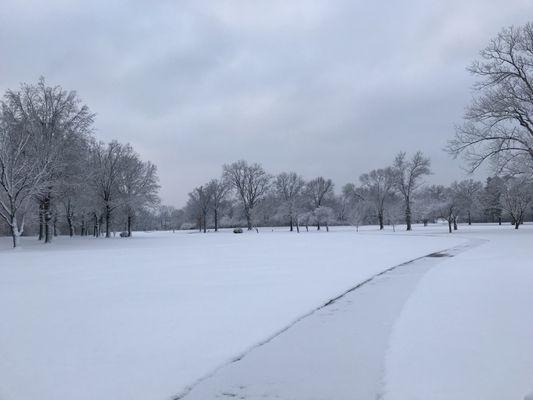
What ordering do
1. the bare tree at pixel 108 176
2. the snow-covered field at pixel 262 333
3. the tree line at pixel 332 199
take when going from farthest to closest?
1. the tree line at pixel 332 199
2. the bare tree at pixel 108 176
3. the snow-covered field at pixel 262 333

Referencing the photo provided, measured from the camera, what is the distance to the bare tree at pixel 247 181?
82.2 meters

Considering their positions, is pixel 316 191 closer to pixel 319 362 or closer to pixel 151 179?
pixel 151 179

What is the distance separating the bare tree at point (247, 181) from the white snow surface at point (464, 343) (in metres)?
71.3

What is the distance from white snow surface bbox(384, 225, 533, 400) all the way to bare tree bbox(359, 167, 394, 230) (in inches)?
2583

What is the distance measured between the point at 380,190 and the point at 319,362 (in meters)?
74.1

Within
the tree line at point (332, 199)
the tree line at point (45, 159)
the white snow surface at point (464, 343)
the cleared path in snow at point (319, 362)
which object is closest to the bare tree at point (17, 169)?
the tree line at point (45, 159)

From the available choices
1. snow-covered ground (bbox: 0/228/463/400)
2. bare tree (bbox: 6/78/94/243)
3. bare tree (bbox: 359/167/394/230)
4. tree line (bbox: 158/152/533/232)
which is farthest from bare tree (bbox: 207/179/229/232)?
snow-covered ground (bbox: 0/228/463/400)

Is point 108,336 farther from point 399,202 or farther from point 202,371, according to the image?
point 399,202

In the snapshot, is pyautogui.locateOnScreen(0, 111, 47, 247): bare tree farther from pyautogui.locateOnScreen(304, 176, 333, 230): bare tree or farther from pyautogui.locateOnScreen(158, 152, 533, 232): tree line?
pyautogui.locateOnScreen(304, 176, 333, 230): bare tree

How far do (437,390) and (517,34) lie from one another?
34.8m

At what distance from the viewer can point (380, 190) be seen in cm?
7681

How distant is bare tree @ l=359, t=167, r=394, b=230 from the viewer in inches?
2968

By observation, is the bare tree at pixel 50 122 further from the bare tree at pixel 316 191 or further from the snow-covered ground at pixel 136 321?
the bare tree at pixel 316 191

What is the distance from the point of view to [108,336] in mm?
7078
